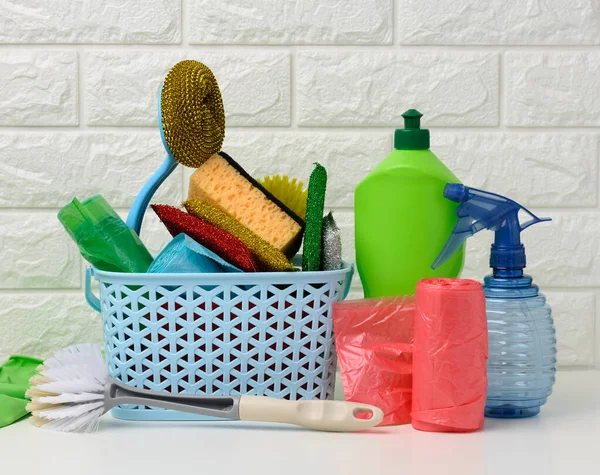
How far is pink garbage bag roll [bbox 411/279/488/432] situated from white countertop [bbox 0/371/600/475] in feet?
0.08

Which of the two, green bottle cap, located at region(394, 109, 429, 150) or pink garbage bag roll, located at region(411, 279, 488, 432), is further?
green bottle cap, located at region(394, 109, 429, 150)

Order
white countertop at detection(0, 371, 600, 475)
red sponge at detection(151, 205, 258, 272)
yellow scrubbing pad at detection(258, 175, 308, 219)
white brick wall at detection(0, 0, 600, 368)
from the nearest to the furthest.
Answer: white countertop at detection(0, 371, 600, 475) → red sponge at detection(151, 205, 258, 272) → yellow scrubbing pad at detection(258, 175, 308, 219) → white brick wall at detection(0, 0, 600, 368)

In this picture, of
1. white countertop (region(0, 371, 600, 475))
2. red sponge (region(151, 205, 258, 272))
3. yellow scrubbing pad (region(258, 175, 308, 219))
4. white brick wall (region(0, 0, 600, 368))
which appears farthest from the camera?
white brick wall (region(0, 0, 600, 368))

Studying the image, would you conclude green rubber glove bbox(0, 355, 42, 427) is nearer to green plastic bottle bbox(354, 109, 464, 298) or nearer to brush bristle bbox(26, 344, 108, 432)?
brush bristle bbox(26, 344, 108, 432)

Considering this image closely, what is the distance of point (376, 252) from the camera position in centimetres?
83

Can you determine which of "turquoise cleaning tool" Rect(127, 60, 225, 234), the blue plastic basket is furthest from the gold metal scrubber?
the blue plastic basket

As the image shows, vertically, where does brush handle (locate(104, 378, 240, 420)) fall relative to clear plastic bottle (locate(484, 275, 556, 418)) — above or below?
below

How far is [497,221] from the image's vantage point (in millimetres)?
778

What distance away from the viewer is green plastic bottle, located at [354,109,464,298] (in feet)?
2.66

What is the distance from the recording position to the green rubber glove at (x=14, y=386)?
0.79m

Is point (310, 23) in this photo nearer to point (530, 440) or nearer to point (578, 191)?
point (578, 191)

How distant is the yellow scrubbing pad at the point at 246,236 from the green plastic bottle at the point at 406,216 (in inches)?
3.8

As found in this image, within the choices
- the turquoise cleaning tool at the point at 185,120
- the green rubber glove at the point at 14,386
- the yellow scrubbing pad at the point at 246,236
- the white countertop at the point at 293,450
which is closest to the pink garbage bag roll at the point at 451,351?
the white countertop at the point at 293,450

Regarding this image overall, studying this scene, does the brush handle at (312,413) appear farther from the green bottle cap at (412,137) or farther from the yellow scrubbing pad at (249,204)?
the green bottle cap at (412,137)
